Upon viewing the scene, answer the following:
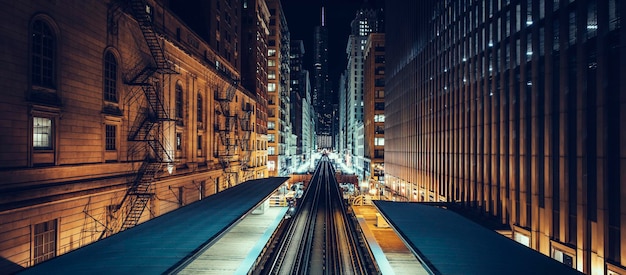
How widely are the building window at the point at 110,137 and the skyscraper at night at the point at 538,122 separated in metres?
30.6

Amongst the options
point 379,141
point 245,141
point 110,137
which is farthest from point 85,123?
point 379,141

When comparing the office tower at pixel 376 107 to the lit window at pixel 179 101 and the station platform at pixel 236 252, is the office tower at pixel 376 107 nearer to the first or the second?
the station platform at pixel 236 252

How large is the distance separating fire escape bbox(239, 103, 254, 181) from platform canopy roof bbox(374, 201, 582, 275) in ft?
136

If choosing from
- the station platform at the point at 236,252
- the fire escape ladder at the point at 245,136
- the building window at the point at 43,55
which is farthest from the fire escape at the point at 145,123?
the fire escape ladder at the point at 245,136

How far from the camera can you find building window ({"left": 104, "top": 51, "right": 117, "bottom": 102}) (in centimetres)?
2466

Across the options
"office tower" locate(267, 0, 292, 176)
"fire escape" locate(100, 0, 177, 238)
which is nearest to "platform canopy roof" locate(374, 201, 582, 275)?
"fire escape" locate(100, 0, 177, 238)

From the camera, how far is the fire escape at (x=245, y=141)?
204 ft

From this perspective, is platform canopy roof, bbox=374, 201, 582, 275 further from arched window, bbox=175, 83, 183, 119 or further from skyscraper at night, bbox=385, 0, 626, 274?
arched window, bbox=175, 83, 183, 119

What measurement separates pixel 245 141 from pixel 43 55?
45.5 meters

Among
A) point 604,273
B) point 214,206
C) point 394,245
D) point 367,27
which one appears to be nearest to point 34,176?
point 214,206

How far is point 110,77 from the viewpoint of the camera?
2509cm

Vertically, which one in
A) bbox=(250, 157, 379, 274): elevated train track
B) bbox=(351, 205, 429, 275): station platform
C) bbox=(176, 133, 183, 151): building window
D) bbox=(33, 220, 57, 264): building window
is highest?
bbox=(176, 133, 183, 151): building window

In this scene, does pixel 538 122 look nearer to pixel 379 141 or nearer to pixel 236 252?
pixel 236 252

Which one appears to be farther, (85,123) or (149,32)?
(149,32)
